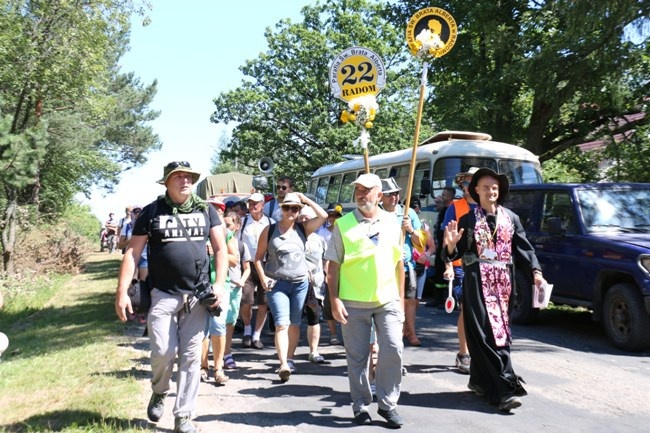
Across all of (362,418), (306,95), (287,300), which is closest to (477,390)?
(362,418)

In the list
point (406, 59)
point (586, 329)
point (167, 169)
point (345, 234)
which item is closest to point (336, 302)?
point (345, 234)

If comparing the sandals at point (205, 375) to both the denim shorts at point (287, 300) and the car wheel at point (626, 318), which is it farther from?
the car wheel at point (626, 318)

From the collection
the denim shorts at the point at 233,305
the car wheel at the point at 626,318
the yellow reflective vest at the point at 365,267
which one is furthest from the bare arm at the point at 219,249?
the car wheel at the point at 626,318

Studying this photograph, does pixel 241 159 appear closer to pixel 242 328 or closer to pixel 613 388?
pixel 242 328

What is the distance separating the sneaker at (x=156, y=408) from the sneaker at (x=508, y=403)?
2.69 meters

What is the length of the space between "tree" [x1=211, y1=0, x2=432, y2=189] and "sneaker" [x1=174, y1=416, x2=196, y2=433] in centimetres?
3178

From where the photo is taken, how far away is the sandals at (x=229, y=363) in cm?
696

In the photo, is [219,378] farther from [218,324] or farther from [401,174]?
[401,174]

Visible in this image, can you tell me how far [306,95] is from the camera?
3822 centimetres

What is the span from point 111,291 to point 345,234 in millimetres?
10920

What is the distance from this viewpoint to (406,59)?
39406 millimetres

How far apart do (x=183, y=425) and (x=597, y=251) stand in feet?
18.7

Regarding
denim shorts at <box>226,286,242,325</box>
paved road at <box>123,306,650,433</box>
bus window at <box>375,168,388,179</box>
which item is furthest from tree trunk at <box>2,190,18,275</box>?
denim shorts at <box>226,286,242,325</box>

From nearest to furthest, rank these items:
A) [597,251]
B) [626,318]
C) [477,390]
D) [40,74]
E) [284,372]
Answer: [477,390], [284,372], [626,318], [597,251], [40,74]
